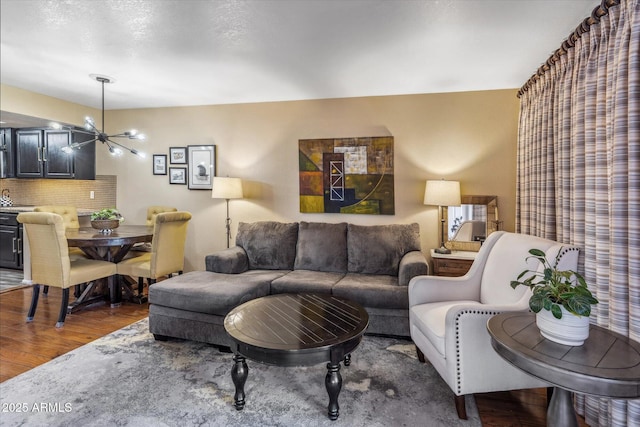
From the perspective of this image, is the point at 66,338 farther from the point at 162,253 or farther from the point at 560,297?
the point at 560,297

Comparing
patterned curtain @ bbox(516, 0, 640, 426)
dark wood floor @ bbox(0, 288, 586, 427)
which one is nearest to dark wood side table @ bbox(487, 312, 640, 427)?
patterned curtain @ bbox(516, 0, 640, 426)

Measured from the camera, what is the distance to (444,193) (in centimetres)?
354

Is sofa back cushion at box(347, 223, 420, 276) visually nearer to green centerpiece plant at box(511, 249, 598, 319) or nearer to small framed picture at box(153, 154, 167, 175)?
green centerpiece plant at box(511, 249, 598, 319)

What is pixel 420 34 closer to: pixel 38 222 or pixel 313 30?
pixel 313 30

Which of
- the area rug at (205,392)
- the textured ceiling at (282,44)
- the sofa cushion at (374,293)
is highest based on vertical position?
the textured ceiling at (282,44)

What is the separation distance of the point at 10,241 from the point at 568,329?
6853mm

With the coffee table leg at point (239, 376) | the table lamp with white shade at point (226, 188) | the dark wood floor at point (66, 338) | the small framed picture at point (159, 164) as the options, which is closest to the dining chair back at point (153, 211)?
the small framed picture at point (159, 164)

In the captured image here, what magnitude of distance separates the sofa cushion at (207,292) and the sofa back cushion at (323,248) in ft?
2.03

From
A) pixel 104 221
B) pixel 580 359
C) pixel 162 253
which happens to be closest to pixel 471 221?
pixel 580 359

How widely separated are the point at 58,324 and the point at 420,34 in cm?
405

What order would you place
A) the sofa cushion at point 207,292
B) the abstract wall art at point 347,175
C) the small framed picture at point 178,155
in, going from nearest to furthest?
1. the sofa cushion at point 207,292
2. the abstract wall art at point 347,175
3. the small framed picture at point 178,155

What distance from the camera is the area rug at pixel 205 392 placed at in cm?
192

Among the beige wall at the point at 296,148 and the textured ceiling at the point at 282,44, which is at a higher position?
the textured ceiling at the point at 282,44

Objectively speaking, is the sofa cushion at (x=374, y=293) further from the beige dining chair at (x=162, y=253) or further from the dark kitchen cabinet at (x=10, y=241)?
the dark kitchen cabinet at (x=10, y=241)
